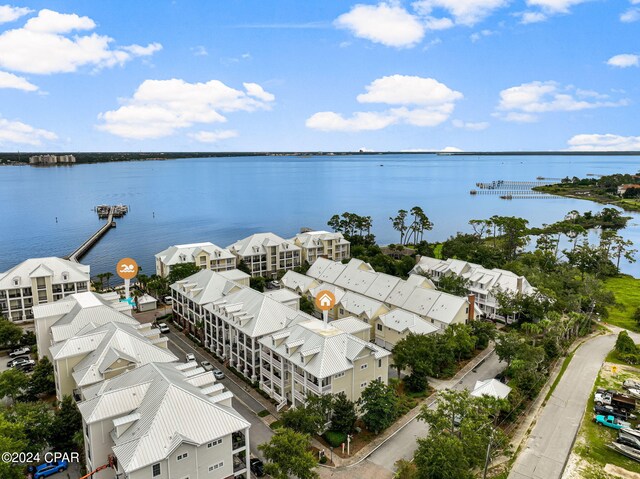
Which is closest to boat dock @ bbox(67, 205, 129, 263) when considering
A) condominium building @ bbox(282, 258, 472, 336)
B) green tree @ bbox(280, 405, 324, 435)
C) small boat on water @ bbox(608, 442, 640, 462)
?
condominium building @ bbox(282, 258, 472, 336)

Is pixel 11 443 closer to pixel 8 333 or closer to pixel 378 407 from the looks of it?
pixel 378 407

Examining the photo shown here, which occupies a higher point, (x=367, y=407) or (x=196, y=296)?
(x=196, y=296)

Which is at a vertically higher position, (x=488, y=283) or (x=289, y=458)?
(x=488, y=283)

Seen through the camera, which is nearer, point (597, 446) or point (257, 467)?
point (257, 467)

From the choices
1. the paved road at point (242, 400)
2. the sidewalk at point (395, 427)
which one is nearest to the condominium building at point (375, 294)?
the sidewalk at point (395, 427)

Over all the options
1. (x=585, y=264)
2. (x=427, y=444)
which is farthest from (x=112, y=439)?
(x=585, y=264)

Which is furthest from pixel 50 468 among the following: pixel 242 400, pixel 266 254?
pixel 266 254

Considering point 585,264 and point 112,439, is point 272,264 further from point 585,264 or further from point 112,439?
point 585,264
